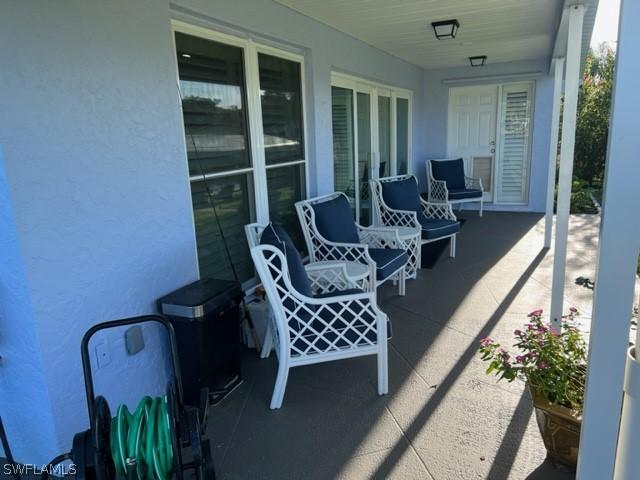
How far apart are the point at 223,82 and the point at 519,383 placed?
246cm

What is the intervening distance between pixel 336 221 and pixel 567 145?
5.48 feet

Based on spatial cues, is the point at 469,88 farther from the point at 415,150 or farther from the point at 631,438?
the point at 631,438

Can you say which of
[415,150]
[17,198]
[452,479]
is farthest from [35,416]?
[415,150]

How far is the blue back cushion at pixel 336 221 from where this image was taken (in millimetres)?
3641

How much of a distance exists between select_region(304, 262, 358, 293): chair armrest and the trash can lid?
2.49 feet

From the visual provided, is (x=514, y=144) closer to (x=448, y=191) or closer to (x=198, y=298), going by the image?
(x=448, y=191)

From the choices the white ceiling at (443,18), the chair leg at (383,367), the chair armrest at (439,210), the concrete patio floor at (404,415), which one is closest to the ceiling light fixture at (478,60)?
the white ceiling at (443,18)

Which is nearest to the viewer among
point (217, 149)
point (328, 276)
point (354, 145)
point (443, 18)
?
point (217, 149)

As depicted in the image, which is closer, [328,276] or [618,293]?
[618,293]

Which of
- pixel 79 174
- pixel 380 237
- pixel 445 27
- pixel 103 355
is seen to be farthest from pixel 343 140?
pixel 103 355

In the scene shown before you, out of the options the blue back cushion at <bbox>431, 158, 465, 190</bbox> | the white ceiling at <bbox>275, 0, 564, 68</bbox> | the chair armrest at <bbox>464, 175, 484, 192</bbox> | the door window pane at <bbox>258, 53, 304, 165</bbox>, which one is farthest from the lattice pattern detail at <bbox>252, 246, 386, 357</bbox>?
the chair armrest at <bbox>464, 175, 484, 192</bbox>

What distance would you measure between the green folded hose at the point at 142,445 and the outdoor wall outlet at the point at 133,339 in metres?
0.81

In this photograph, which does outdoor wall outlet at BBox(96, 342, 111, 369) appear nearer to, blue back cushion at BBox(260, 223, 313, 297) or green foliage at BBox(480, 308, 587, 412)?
blue back cushion at BBox(260, 223, 313, 297)

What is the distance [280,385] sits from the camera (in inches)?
93.4
